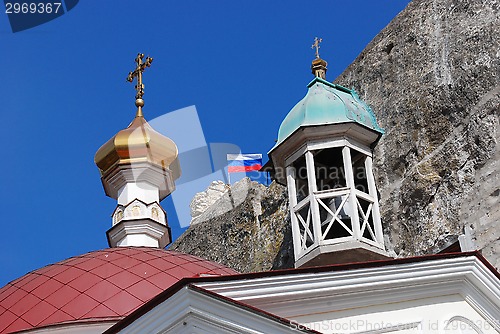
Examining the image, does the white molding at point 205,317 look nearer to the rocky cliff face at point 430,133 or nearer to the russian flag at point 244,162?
the rocky cliff face at point 430,133

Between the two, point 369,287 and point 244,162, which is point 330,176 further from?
point 244,162

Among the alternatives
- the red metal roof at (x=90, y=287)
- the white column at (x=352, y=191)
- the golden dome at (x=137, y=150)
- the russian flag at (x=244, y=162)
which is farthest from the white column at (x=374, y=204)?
the russian flag at (x=244, y=162)

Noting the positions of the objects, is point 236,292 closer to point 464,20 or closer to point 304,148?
point 304,148

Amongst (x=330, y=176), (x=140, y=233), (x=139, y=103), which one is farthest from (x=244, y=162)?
(x=330, y=176)

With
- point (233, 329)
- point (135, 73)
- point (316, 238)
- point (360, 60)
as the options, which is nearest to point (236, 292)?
point (233, 329)

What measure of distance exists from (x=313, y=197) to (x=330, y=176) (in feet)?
2.82

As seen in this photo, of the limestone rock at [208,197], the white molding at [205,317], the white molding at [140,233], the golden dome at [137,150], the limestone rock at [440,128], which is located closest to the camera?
the white molding at [205,317]

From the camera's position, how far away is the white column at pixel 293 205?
9953 millimetres

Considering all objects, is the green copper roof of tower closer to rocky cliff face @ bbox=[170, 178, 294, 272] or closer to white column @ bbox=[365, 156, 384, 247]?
white column @ bbox=[365, 156, 384, 247]

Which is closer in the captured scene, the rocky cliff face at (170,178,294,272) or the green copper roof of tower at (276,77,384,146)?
the green copper roof of tower at (276,77,384,146)

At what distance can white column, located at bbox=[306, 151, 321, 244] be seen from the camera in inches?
379

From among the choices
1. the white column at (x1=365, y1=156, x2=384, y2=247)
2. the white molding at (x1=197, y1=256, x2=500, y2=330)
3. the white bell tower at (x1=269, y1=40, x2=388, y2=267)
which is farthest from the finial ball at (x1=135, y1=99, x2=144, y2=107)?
the white molding at (x1=197, y1=256, x2=500, y2=330)

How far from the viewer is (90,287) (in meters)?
10.6

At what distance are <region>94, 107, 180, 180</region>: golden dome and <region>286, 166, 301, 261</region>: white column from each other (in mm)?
4879
